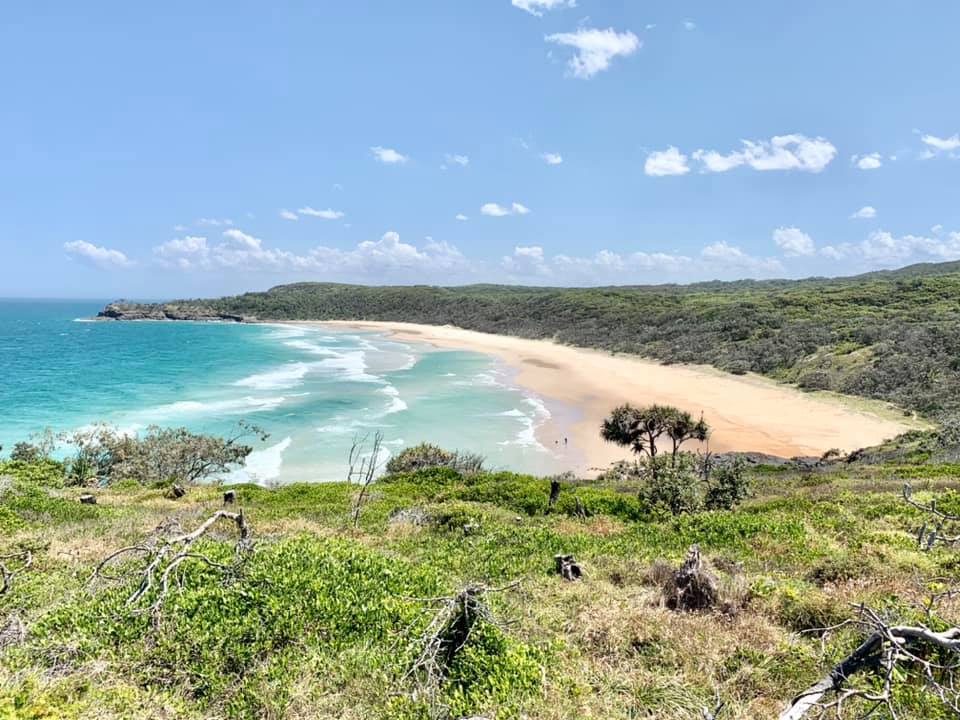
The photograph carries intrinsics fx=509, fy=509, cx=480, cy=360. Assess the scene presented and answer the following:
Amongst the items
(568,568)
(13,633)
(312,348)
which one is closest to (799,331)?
(568,568)

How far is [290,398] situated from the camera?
4656cm

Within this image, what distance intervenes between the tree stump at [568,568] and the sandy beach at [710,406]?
20489 millimetres

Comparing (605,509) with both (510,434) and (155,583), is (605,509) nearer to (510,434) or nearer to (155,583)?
(155,583)

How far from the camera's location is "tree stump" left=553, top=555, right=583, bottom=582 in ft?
27.8

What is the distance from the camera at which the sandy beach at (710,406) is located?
3294 centimetres

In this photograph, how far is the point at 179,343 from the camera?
9194 cm

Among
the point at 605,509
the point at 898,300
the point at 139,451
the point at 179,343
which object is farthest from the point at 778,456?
the point at 179,343

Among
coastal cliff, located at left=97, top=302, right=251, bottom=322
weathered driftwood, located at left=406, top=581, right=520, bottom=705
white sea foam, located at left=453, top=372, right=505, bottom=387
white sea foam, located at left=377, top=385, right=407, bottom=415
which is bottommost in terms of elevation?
white sea foam, located at left=377, top=385, right=407, bottom=415

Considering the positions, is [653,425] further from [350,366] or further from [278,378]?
[350,366]

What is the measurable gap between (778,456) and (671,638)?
28.5 metres

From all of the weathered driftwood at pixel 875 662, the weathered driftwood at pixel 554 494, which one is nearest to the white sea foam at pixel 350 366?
the weathered driftwood at pixel 554 494

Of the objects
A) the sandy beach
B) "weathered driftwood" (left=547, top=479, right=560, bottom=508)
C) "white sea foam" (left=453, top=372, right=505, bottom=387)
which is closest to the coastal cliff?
"white sea foam" (left=453, top=372, right=505, bottom=387)

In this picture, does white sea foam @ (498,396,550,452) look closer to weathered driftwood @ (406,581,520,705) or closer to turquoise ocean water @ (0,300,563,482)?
turquoise ocean water @ (0,300,563,482)

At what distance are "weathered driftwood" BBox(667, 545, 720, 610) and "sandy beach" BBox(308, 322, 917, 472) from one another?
852 inches
